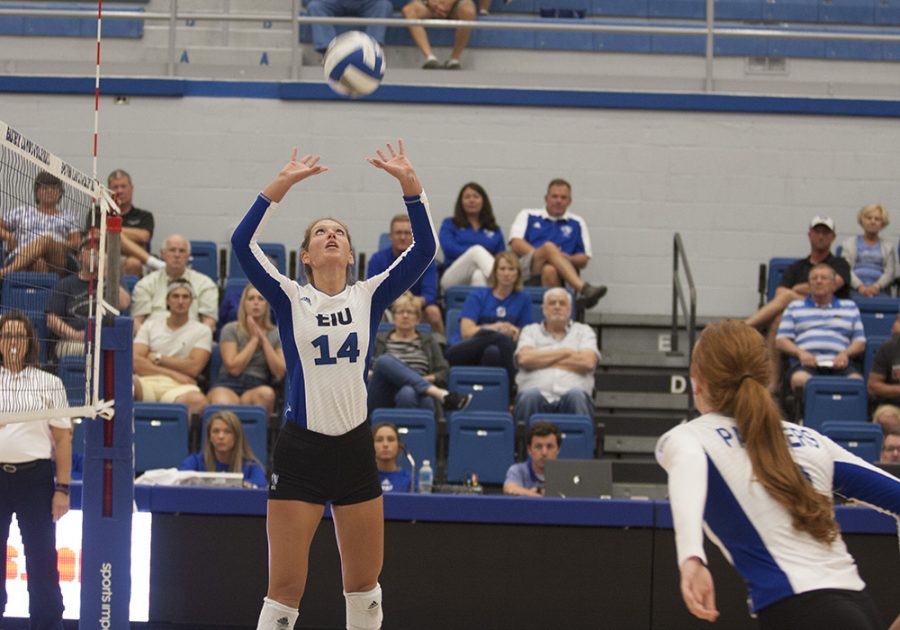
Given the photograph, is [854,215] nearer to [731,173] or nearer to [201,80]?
[731,173]

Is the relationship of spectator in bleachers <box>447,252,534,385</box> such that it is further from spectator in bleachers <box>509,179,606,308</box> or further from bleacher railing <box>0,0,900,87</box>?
bleacher railing <box>0,0,900,87</box>

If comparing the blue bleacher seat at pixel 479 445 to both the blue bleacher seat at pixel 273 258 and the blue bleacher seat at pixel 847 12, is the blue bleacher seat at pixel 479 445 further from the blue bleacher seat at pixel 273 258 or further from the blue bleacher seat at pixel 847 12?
the blue bleacher seat at pixel 847 12

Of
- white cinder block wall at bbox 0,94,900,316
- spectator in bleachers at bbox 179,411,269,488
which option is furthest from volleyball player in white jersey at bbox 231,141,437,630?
white cinder block wall at bbox 0,94,900,316

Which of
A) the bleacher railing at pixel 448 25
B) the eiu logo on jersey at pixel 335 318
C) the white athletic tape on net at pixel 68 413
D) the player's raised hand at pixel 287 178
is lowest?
the white athletic tape on net at pixel 68 413

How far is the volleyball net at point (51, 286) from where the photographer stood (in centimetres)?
566

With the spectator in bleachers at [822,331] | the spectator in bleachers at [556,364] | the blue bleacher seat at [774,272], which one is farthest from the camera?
the blue bleacher seat at [774,272]

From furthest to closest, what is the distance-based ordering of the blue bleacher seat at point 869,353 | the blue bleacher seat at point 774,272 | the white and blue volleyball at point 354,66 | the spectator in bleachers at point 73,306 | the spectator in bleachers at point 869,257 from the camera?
1. the blue bleacher seat at point 774,272
2. the spectator in bleachers at point 869,257
3. the blue bleacher seat at point 869,353
4. the spectator in bleachers at point 73,306
5. the white and blue volleyball at point 354,66

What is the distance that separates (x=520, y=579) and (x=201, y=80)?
7277 mm

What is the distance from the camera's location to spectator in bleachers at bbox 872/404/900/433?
9.65 meters

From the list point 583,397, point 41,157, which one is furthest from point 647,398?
point 41,157

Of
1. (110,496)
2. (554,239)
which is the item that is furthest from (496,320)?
(110,496)

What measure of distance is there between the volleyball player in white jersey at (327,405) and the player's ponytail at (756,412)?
2.11 meters

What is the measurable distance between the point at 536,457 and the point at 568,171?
4770mm

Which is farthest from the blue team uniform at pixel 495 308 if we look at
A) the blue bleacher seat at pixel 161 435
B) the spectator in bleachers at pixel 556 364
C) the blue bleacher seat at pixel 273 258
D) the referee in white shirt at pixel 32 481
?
the referee in white shirt at pixel 32 481
